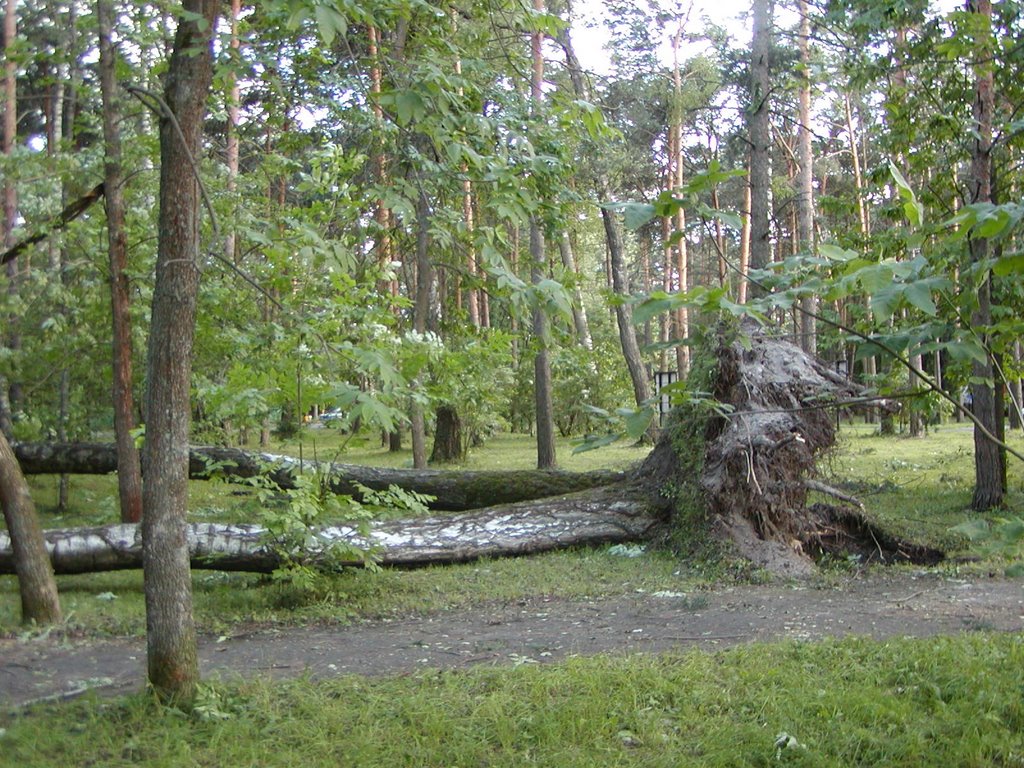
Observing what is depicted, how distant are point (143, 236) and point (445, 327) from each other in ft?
19.4

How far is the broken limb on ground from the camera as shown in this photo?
8.67m

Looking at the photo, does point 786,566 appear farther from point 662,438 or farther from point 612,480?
point 612,480

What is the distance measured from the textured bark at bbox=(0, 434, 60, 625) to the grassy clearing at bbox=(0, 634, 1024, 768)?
231 cm

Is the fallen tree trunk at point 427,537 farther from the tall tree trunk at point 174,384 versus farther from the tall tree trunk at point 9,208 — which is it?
the tall tree trunk at point 174,384

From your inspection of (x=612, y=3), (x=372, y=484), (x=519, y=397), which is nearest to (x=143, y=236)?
(x=372, y=484)

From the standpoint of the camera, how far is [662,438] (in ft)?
36.4

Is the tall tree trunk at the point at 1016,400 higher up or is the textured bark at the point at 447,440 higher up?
the tall tree trunk at the point at 1016,400

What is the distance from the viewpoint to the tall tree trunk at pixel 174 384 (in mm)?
4672

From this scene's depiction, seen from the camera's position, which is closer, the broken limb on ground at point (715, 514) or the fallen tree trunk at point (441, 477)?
the broken limb on ground at point (715, 514)

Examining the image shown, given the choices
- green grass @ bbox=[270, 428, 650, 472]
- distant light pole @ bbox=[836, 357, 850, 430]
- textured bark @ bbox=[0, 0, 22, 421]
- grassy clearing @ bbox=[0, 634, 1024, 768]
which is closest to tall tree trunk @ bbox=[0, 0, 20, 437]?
textured bark @ bbox=[0, 0, 22, 421]

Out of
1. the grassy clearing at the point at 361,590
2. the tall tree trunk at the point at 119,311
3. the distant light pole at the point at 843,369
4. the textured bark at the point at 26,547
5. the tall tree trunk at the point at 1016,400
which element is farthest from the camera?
the distant light pole at the point at 843,369

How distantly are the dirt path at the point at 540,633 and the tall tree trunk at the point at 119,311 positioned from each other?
3586 mm

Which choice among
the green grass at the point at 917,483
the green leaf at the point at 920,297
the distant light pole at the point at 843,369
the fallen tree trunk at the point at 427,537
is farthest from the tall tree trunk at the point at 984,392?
the green leaf at the point at 920,297

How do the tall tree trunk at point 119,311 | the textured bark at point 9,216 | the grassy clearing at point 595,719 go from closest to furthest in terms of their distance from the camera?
the grassy clearing at point 595,719
the textured bark at point 9,216
the tall tree trunk at point 119,311
